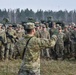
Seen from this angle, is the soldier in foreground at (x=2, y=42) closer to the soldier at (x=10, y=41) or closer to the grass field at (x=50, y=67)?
the soldier at (x=10, y=41)

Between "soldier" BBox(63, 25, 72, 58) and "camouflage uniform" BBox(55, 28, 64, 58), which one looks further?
"soldier" BBox(63, 25, 72, 58)

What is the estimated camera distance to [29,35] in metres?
8.70

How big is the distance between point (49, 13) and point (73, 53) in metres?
51.5

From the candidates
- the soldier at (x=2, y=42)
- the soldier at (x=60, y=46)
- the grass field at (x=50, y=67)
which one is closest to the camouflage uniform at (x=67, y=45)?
the soldier at (x=60, y=46)

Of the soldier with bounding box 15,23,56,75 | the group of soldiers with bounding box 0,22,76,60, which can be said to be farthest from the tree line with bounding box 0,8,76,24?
the soldier with bounding box 15,23,56,75

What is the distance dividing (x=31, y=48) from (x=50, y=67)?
6.70m

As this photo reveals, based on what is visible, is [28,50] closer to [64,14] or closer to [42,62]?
[42,62]

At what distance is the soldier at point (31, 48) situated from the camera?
8758mm

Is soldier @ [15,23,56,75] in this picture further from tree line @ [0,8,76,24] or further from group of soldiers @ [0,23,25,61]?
tree line @ [0,8,76,24]

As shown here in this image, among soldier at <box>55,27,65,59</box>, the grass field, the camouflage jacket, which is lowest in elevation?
the grass field

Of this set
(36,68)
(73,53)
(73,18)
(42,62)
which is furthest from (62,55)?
(73,18)

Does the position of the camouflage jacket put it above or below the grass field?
above

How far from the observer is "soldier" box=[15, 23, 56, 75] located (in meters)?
8.76

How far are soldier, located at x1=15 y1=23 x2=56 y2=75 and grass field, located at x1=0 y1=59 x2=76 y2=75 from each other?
5227 mm
